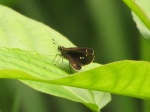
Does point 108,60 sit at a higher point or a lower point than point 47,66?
higher

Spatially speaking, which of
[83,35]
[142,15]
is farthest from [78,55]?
[83,35]

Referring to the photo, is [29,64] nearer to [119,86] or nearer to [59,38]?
[119,86]

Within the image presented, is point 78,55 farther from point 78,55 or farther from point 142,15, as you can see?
point 142,15

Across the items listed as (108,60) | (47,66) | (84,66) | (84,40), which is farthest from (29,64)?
(84,40)

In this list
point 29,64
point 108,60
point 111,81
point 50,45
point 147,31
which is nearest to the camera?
point 111,81

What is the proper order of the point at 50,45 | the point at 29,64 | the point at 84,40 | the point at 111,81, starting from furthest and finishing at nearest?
the point at 84,40 < the point at 50,45 < the point at 29,64 < the point at 111,81

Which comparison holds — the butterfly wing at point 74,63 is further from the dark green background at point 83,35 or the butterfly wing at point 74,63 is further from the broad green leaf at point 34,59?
the dark green background at point 83,35

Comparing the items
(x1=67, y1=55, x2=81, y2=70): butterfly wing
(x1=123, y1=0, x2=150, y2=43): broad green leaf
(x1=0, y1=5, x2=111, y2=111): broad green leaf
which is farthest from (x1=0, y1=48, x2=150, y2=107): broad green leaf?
(x1=123, y1=0, x2=150, y2=43): broad green leaf

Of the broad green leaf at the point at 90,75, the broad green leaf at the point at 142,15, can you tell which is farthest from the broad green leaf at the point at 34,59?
the broad green leaf at the point at 142,15

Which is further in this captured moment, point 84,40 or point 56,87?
point 84,40
